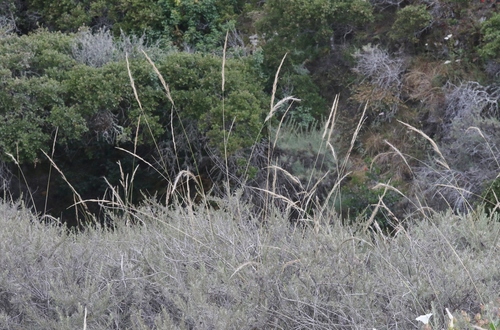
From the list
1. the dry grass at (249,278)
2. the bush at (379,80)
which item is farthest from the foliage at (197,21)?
the dry grass at (249,278)

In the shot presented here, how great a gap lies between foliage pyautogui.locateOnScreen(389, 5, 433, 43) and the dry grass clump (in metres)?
5.75

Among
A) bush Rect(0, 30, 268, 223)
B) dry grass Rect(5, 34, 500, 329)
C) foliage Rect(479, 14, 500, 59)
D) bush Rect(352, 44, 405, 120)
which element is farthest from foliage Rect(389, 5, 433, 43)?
dry grass Rect(5, 34, 500, 329)

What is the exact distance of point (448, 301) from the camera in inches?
114

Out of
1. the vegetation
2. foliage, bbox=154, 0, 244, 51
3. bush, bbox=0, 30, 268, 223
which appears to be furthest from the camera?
foliage, bbox=154, 0, 244, 51

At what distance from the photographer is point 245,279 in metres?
3.11

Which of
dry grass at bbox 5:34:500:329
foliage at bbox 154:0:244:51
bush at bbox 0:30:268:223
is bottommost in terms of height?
bush at bbox 0:30:268:223

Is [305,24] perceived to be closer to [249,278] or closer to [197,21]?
[197,21]

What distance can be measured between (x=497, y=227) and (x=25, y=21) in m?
9.46

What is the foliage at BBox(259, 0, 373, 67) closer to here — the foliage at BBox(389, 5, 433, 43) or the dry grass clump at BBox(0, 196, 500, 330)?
the foliage at BBox(389, 5, 433, 43)

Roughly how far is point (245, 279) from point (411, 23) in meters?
6.64

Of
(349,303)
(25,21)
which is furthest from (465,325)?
(25,21)

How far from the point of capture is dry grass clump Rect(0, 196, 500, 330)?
2.88 m

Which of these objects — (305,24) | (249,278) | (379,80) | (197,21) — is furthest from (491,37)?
(249,278)

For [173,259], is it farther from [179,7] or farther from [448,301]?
[179,7]
